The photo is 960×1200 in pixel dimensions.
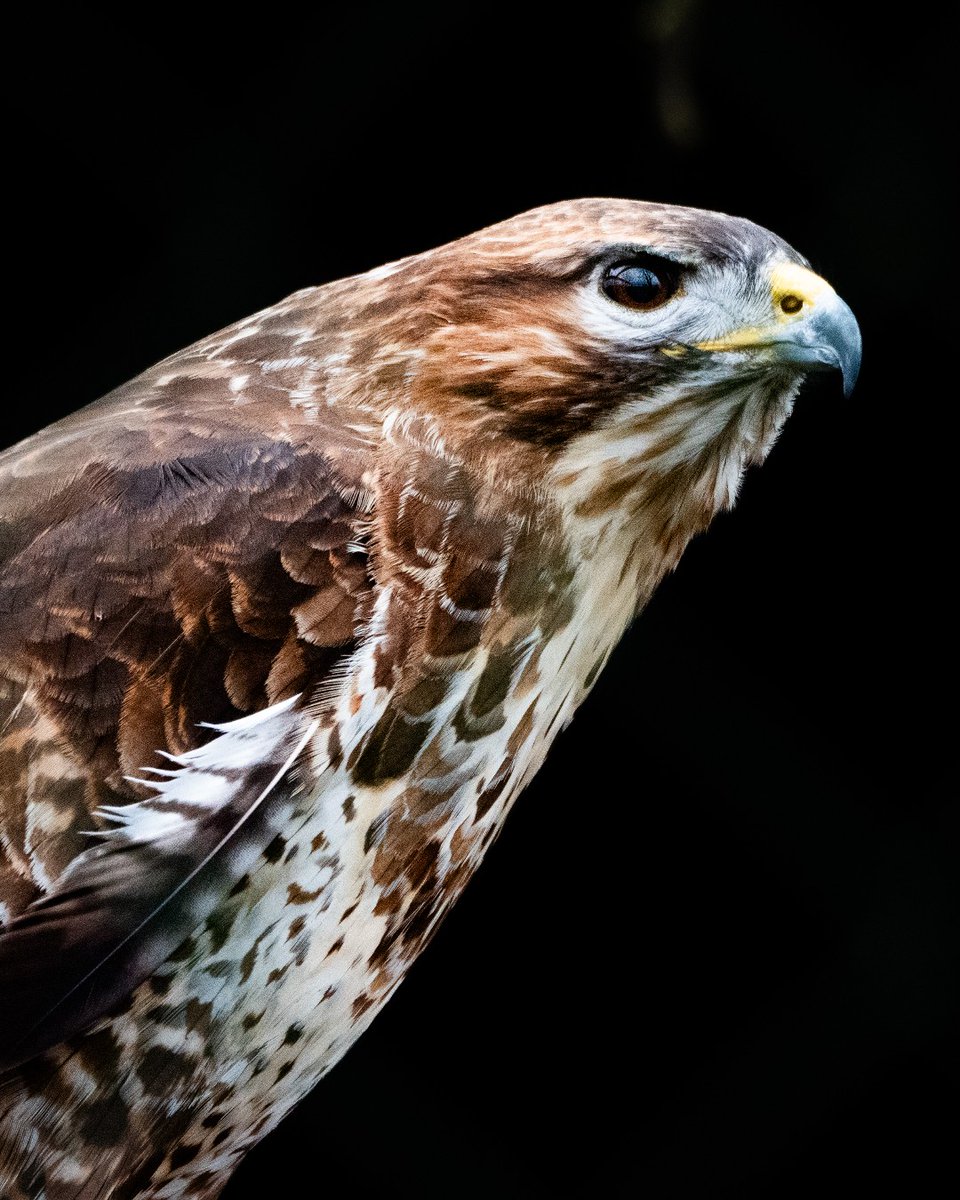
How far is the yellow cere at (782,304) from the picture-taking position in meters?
1.30

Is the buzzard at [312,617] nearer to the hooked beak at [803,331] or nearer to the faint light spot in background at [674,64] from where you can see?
the hooked beak at [803,331]

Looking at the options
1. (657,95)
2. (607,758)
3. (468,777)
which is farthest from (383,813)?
(657,95)

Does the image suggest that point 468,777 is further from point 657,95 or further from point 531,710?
point 657,95

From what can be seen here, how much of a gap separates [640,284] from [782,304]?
4.7 inches

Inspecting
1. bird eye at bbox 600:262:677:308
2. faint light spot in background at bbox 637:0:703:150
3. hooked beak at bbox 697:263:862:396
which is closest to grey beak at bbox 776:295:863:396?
hooked beak at bbox 697:263:862:396

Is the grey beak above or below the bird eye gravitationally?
below

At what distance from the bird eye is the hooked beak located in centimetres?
5

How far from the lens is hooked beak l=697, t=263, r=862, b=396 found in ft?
4.25

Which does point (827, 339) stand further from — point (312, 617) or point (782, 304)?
point (312, 617)

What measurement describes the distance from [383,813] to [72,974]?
10.7 inches

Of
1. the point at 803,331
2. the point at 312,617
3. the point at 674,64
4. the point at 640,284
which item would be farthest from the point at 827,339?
the point at 674,64

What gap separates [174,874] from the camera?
121 cm

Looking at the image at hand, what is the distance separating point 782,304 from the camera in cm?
130

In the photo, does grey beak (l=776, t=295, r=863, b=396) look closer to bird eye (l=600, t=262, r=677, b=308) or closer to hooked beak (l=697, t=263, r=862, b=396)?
hooked beak (l=697, t=263, r=862, b=396)
